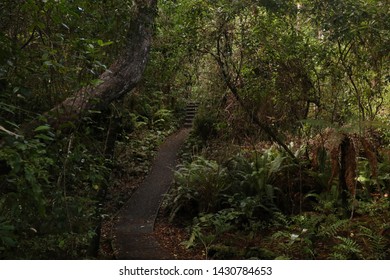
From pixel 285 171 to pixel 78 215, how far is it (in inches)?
207

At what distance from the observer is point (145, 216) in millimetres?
9203

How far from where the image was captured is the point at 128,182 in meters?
11.9

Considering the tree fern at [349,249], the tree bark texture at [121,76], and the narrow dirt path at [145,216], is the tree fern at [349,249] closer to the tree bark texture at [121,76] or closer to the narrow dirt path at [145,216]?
the narrow dirt path at [145,216]

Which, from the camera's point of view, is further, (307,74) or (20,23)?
(307,74)

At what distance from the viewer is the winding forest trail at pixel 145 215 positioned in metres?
6.85

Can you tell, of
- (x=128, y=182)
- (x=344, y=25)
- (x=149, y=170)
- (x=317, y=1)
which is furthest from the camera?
(x=149, y=170)

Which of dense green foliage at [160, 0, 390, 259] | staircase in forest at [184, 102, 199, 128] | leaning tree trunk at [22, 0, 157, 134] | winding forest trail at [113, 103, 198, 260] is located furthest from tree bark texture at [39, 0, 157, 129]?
staircase in forest at [184, 102, 199, 128]

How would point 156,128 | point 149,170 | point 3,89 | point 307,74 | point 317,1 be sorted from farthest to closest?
point 156,128 < point 149,170 < point 307,74 < point 317,1 < point 3,89

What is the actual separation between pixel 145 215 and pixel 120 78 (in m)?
5.14

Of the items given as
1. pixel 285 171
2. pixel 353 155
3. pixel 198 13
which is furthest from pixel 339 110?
pixel 198 13

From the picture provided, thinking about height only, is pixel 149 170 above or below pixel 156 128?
below

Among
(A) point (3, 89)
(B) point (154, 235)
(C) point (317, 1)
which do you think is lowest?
(B) point (154, 235)

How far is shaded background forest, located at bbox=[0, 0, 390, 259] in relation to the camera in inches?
154

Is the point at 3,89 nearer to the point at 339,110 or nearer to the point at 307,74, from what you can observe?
the point at 307,74
